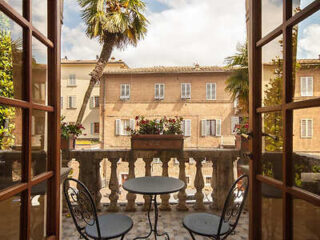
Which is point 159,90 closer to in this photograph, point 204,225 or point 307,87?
point 204,225

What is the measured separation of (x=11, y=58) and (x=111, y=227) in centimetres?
142

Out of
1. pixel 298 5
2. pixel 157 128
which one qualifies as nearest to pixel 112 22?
pixel 157 128

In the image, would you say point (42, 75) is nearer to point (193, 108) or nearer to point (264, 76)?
point (264, 76)

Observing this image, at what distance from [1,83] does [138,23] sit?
23.2 feet

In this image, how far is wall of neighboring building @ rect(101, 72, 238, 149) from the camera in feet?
50.9

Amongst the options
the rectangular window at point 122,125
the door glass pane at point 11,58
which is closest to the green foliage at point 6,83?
the door glass pane at point 11,58

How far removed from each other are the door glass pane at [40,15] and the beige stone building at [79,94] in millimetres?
17936

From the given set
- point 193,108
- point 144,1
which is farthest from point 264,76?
point 193,108

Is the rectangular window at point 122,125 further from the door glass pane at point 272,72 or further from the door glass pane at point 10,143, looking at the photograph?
the door glass pane at point 10,143

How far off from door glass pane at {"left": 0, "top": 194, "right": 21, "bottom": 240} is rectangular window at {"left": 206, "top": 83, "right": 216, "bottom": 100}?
15479mm

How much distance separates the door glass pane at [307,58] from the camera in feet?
3.32

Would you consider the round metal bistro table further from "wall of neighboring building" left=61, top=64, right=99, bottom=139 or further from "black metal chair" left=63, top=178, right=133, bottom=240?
"wall of neighboring building" left=61, top=64, right=99, bottom=139

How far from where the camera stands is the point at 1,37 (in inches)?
41.3

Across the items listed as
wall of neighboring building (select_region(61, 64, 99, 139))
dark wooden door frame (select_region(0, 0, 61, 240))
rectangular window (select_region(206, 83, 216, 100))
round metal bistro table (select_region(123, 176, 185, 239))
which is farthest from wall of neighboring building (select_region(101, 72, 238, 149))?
dark wooden door frame (select_region(0, 0, 61, 240))
